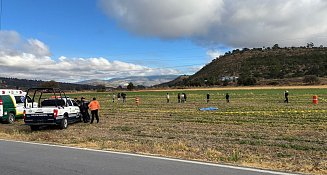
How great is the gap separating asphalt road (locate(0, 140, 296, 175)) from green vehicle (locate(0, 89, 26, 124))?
1139 cm

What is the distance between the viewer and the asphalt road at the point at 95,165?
312 inches

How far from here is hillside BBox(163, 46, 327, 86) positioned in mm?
127938

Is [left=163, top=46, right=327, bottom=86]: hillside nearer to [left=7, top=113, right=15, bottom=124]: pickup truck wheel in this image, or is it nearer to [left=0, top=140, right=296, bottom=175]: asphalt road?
[left=7, top=113, right=15, bottom=124]: pickup truck wheel

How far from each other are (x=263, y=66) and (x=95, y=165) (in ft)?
482

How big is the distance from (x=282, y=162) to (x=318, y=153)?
191 cm

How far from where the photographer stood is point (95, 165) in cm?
873

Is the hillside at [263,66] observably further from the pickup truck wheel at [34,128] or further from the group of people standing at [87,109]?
the pickup truck wheel at [34,128]

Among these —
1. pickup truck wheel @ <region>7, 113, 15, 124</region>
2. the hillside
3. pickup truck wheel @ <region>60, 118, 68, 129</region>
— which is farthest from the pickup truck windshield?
the hillside

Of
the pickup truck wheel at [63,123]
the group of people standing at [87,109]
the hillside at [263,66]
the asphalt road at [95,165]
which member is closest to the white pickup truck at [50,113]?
the pickup truck wheel at [63,123]

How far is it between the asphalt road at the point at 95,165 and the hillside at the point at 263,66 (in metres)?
105

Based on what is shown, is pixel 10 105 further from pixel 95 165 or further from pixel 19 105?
pixel 95 165

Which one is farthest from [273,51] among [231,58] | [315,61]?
[315,61]

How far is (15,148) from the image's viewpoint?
11758 mm

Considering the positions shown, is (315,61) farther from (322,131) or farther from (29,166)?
(29,166)
